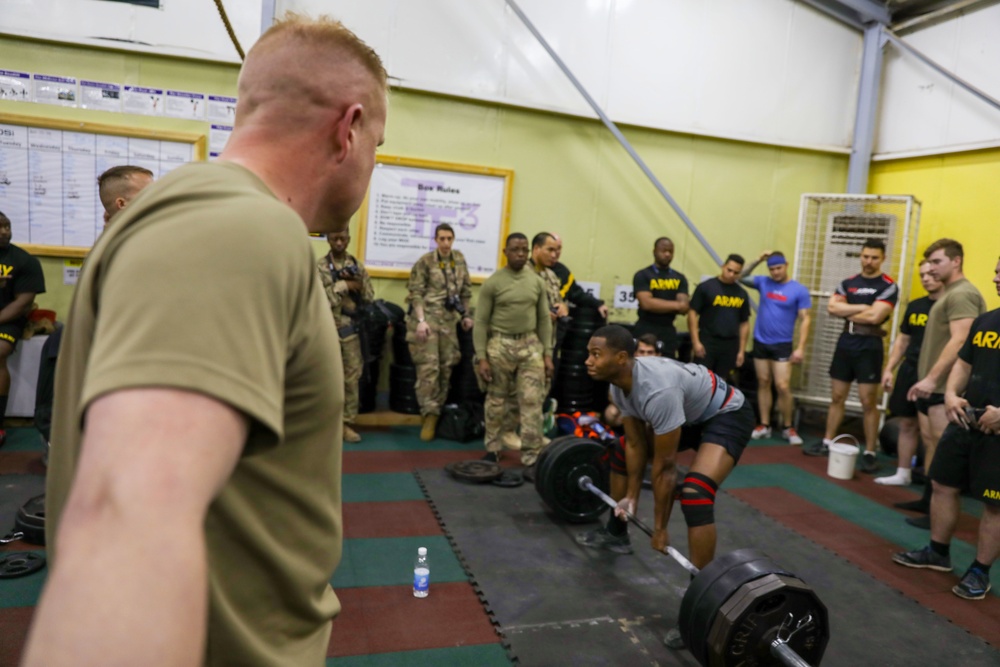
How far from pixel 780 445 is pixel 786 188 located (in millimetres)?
2788

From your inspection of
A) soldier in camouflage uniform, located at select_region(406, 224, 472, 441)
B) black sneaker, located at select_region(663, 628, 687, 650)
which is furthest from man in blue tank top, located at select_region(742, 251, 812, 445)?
black sneaker, located at select_region(663, 628, 687, 650)

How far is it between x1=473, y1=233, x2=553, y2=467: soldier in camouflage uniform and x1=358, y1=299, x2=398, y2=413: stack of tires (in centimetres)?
97

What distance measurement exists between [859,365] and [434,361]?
11.2ft

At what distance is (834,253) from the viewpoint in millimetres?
6281

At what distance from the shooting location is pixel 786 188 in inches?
271

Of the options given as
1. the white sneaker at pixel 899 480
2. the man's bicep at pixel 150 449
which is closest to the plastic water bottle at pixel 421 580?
the man's bicep at pixel 150 449

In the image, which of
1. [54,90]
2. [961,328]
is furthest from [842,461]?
[54,90]

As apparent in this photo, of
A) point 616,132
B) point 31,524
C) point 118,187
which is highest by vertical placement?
point 616,132

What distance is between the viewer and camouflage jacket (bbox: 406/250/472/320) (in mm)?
5250

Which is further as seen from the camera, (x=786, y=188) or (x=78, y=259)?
(x=786, y=188)

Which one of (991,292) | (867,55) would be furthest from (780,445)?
(867,55)

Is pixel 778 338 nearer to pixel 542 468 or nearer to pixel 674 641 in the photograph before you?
pixel 542 468

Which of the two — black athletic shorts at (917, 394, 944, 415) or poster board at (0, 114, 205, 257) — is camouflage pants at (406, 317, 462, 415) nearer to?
poster board at (0, 114, 205, 257)

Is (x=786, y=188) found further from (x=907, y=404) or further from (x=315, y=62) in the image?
(x=315, y=62)
